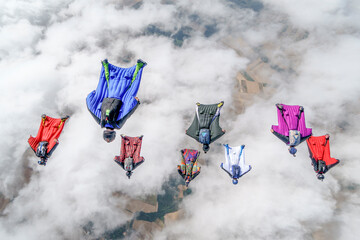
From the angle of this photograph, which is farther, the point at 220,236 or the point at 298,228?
the point at 220,236

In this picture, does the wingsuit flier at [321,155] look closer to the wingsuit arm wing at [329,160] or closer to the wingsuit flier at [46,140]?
the wingsuit arm wing at [329,160]

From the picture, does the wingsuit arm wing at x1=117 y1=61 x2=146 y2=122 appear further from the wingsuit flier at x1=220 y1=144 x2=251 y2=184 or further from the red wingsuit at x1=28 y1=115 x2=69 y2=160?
the wingsuit flier at x1=220 y1=144 x2=251 y2=184

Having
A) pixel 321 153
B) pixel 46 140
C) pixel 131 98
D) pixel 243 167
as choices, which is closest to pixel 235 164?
pixel 243 167

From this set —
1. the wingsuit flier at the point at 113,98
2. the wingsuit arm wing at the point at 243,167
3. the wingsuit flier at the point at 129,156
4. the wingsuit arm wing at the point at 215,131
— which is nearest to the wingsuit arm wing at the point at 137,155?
the wingsuit flier at the point at 129,156

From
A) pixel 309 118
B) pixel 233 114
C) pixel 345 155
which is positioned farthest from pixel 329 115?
pixel 233 114

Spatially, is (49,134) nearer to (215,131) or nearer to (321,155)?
(215,131)

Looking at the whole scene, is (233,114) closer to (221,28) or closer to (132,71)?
(221,28)

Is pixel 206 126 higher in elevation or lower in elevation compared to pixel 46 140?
higher
